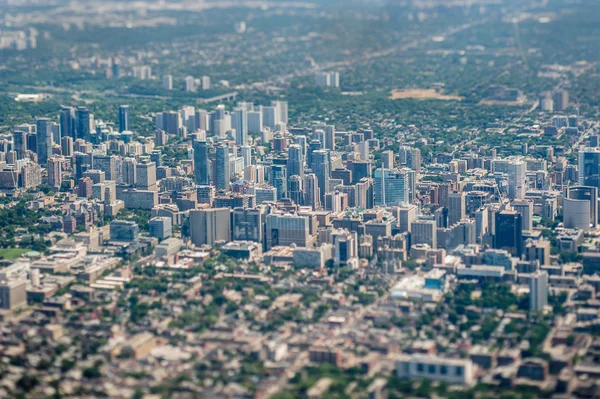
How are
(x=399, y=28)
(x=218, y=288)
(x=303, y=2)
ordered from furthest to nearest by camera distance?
(x=303, y=2) → (x=399, y=28) → (x=218, y=288)

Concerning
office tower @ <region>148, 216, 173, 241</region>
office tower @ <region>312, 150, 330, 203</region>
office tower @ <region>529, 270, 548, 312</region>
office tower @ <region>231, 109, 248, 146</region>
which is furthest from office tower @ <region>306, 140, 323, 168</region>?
office tower @ <region>529, 270, 548, 312</region>

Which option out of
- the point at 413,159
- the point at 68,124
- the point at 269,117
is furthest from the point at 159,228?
the point at 269,117

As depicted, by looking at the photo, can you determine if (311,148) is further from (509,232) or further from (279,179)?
(509,232)

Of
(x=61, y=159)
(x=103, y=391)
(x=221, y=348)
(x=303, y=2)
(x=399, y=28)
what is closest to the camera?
(x=103, y=391)

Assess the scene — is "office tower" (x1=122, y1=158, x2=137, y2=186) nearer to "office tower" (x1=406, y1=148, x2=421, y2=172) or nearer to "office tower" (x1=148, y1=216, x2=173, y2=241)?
"office tower" (x1=148, y1=216, x2=173, y2=241)

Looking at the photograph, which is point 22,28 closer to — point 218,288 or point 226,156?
point 226,156

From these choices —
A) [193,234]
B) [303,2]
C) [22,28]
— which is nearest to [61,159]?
[193,234]

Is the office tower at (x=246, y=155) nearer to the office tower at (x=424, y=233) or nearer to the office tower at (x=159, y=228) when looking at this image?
the office tower at (x=159, y=228)
